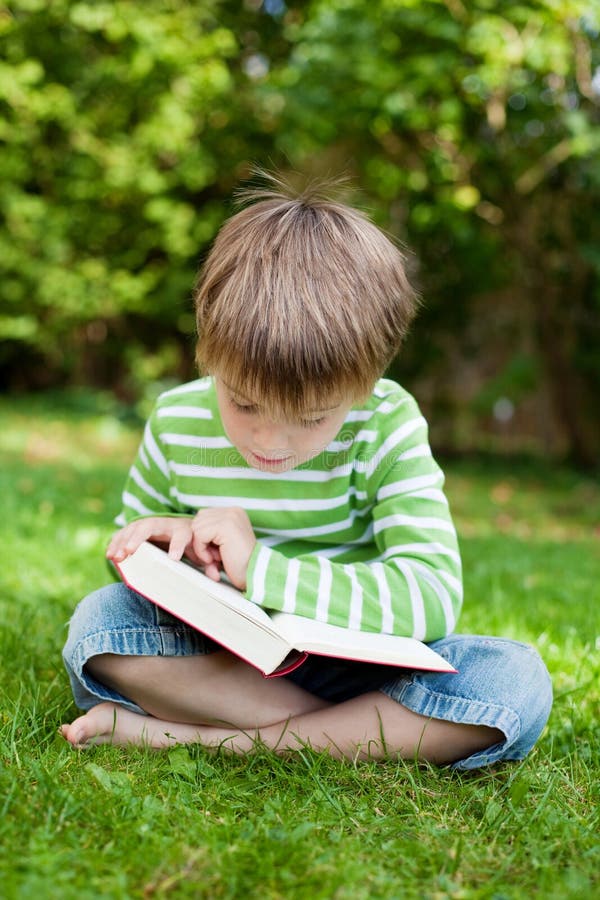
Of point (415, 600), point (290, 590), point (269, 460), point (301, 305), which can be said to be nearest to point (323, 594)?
point (290, 590)

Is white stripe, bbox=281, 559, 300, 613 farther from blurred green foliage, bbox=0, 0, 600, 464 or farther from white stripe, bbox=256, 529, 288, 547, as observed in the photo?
blurred green foliage, bbox=0, 0, 600, 464

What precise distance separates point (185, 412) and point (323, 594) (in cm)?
53

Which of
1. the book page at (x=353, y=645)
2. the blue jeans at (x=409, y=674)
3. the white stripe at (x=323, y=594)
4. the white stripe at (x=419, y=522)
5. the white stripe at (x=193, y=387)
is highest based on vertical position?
the white stripe at (x=193, y=387)

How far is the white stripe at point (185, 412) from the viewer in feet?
6.17

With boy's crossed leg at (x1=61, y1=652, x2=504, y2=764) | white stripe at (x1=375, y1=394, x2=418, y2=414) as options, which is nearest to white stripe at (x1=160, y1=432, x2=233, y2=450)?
white stripe at (x1=375, y1=394, x2=418, y2=414)

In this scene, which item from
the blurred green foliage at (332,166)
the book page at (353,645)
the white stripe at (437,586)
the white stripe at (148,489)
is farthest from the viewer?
the blurred green foliage at (332,166)

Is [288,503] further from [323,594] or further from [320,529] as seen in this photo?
[323,594]

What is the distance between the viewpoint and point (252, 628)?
1450 millimetres

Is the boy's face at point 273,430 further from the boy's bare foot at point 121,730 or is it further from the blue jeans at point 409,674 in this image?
the boy's bare foot at point 121,730

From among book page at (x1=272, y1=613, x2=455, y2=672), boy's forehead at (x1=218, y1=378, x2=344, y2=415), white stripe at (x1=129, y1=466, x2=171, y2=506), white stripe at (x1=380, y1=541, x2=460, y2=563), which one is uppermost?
boy's forehead at (x1=218, y1=378, x2=344, y2=415)

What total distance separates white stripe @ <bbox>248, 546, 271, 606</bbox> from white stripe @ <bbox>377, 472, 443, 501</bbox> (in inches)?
11.1

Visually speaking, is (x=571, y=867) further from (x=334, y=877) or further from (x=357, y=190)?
(x=357, y=190)

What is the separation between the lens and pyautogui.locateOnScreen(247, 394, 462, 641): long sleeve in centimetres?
158

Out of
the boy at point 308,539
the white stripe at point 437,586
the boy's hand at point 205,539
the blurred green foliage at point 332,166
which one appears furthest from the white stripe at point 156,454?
the blurred green foliage at point 332,166
